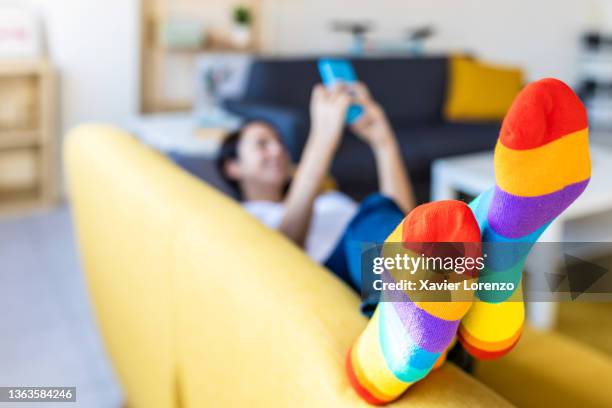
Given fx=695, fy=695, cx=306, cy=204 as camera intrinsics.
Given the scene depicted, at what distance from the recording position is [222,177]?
6.65ft

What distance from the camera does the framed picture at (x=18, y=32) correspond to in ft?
11.9

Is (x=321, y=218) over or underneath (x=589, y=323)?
over

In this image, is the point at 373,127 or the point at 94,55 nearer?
the point at 373,127

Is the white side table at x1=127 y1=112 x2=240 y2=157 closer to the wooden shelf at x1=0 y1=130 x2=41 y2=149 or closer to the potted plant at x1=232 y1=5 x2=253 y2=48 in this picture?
the wooden shelf at x1=0 y1=130 x2=41 y2=149

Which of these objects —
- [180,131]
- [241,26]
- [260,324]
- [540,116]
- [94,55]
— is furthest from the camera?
[241,26]

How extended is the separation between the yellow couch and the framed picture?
2167mm

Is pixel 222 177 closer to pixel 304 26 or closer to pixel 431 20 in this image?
pixel 304 26

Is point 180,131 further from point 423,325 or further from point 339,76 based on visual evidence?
point 423,325

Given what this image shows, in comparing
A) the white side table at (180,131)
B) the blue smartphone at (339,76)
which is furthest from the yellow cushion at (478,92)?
the blue smartphone at (339,76)

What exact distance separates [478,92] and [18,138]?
2847 mm

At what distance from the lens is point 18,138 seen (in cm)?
374

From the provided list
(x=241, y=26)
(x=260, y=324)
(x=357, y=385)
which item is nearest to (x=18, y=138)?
(x=241, y=26)

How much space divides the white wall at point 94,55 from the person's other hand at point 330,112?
2655mm

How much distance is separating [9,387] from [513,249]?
5.58 ft
